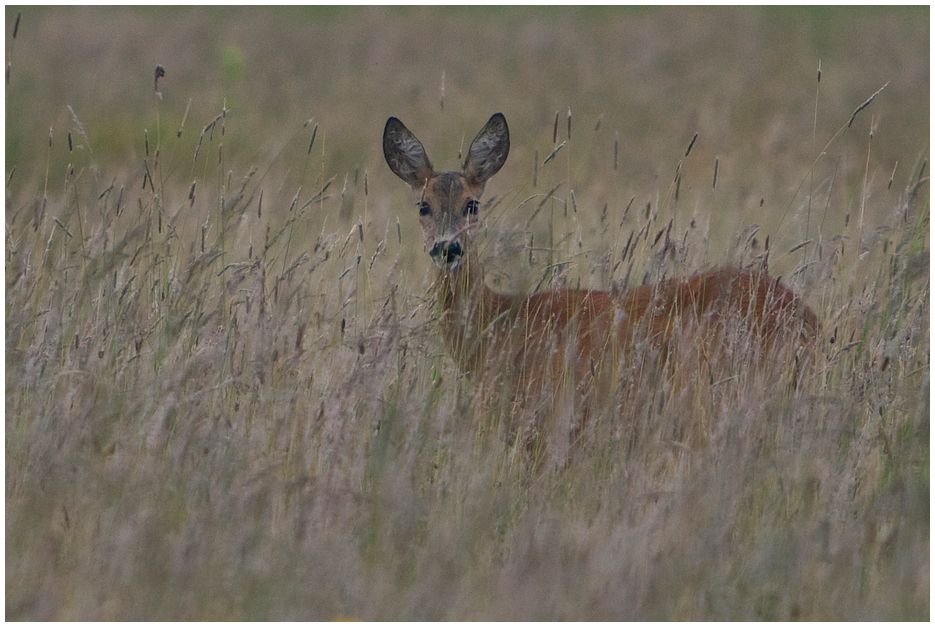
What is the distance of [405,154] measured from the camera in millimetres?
5500

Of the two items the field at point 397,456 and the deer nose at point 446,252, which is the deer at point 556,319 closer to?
the deer nose at point 446,252

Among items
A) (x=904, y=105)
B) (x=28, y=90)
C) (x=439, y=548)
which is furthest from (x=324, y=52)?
(x=439, y=548)

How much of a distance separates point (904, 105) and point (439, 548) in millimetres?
10549

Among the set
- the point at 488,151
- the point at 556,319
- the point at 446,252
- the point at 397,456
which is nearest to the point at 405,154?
the point at 488,151

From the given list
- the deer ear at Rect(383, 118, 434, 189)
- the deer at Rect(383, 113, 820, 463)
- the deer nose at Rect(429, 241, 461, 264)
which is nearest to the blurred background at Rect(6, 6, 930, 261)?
the deer ear at Rect(383, 118, 434, 189)

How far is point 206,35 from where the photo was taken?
13.8 meters

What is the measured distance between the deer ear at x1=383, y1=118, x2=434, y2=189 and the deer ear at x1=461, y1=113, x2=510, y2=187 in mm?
213

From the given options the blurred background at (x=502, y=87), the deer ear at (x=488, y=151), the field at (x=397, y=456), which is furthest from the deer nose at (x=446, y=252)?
the blurred background at (x=502, y=87)

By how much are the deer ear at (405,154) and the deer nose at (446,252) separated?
0.76 metres

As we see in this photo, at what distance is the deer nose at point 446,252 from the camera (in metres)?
4.79

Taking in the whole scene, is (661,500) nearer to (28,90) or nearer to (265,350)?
(265,350)

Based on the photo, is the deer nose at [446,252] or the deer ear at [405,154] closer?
the deer nose at [446,252]

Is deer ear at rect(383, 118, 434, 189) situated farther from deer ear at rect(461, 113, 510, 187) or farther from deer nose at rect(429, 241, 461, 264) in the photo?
deer nose at rect(429, 241, 461, 264)

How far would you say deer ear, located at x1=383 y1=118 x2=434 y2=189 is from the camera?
5.47 meters
